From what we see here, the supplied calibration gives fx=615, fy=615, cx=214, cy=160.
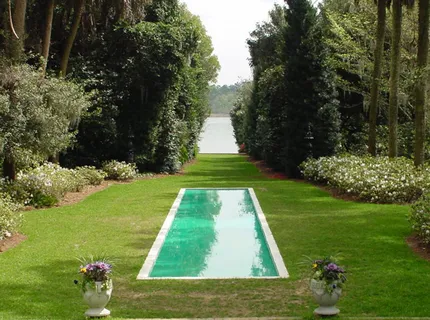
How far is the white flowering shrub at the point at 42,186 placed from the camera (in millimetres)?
17859

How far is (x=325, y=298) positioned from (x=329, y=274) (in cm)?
29

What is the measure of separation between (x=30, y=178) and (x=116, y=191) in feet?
15.3

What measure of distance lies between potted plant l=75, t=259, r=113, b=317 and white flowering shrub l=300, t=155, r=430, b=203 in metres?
11.7

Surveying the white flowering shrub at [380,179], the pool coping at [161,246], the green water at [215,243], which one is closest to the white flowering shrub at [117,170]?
the green water at [215,243]

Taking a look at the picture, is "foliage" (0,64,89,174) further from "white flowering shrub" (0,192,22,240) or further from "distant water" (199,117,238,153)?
"distant water" (199,117,238,153)

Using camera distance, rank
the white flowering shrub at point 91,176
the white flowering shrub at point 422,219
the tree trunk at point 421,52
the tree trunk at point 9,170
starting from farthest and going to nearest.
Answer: the white flowering shrub at point 91,176 < the tree trunk at point 421,52 < the tree trunk at point 9,170 < the white flowering shrub at point 422,219

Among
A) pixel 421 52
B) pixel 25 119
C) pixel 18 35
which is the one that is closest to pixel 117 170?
pixel 18 35

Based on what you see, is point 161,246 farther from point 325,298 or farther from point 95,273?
point 325,298

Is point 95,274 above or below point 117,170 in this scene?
above

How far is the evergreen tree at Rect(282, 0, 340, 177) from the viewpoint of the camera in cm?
2636

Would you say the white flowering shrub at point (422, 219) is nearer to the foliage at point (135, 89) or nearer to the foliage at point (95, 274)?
the foliage at point (95, 274)

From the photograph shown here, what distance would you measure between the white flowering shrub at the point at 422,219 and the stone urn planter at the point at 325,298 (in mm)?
4738

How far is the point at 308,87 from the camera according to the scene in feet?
87.1

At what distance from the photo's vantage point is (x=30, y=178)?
18.1 m
